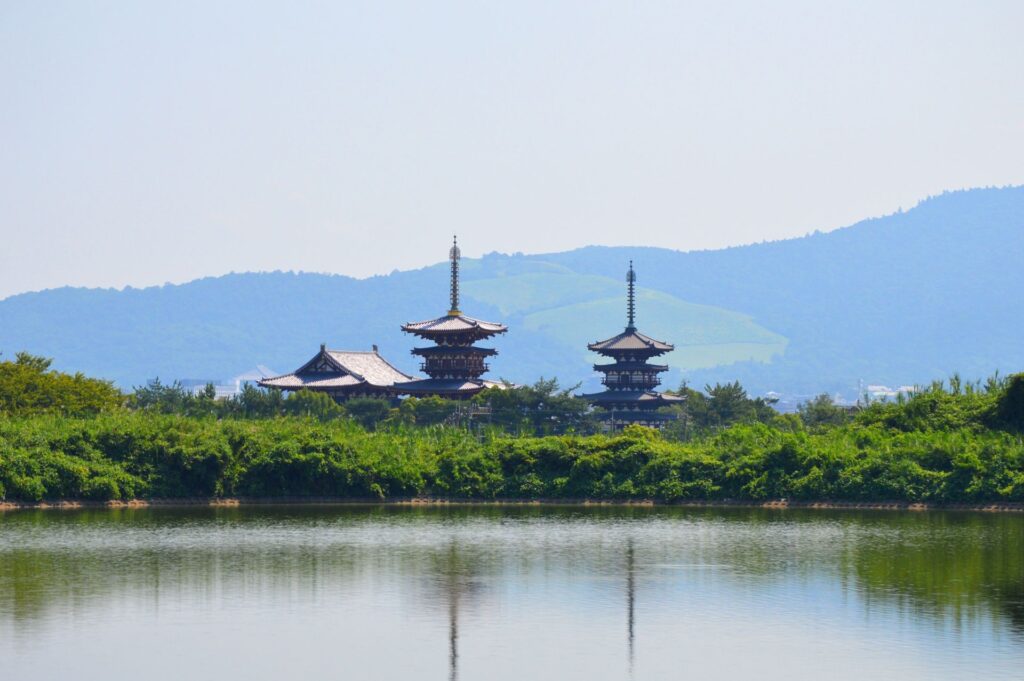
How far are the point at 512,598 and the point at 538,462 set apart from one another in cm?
2066

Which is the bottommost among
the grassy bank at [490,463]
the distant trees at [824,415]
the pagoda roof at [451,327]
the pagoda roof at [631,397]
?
the grassy bank at [490,463]

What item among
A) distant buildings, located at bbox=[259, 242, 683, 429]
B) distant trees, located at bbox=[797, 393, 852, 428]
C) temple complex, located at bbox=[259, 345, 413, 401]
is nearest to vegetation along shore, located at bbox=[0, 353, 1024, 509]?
distant trees, located at bbox=[797, 393, 852, 428]

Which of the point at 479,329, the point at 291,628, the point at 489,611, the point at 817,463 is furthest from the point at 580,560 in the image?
the point at 479,329

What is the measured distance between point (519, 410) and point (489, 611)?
159 ft

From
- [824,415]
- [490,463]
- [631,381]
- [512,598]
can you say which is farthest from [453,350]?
[512,598]

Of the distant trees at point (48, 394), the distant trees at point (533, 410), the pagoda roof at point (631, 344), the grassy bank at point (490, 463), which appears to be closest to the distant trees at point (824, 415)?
the distant trees at point (533, 410)

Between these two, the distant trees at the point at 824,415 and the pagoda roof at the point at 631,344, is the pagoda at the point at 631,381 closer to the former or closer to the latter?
the pagoda roof at the point at 631,344

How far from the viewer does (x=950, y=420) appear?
49562 mm

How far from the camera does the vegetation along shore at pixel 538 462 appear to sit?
4588 centimetres

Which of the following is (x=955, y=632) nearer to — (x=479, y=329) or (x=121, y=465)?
(x=121, y=465)

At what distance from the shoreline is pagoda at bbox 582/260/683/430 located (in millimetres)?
38718

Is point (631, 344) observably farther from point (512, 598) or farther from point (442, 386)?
point (512, 598)

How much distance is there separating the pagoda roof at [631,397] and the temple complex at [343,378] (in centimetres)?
1157

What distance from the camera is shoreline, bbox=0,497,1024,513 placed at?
45.3 m
